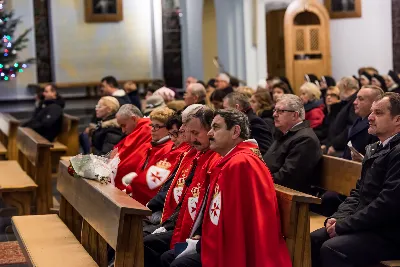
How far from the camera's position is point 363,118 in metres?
7.28

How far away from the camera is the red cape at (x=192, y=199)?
16.6 ft

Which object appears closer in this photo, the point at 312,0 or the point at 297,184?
the point at 297,184

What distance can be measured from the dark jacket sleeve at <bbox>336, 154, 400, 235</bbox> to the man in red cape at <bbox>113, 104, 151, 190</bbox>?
9.25 ft

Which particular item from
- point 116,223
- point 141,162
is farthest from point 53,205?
point 116,223

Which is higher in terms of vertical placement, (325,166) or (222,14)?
(222,14)

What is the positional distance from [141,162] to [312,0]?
11.9 metres

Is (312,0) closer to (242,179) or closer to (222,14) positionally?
(222,14)

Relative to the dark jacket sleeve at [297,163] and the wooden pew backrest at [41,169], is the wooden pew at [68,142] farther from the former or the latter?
the dark jacket sleeve at [297,163]

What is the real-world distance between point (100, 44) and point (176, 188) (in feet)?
44.3

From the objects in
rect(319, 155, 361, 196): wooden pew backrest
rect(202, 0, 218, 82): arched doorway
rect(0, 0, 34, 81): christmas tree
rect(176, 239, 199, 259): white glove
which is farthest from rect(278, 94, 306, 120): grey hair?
rect(202, 0, 218, 82): arched doorway

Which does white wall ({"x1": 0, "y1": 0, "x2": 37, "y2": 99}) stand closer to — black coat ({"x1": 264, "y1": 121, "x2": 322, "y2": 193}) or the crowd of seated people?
the crowd of seated people

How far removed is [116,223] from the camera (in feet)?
15.4

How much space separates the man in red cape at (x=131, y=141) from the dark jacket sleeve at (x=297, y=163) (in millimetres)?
1489

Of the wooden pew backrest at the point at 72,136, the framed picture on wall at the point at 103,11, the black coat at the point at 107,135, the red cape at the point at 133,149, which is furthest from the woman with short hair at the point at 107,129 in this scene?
the framed picture on wall at the point at 103,11
